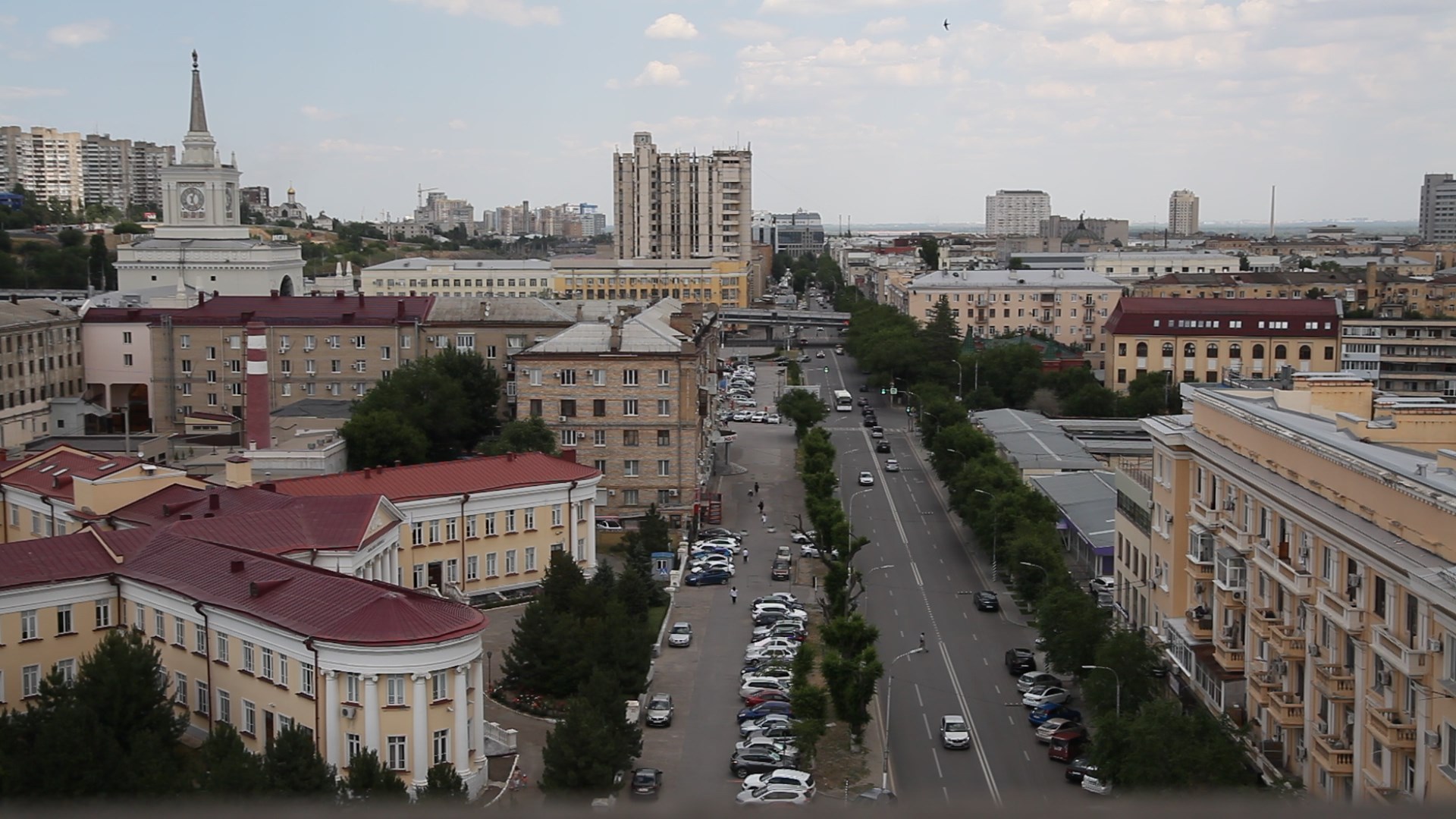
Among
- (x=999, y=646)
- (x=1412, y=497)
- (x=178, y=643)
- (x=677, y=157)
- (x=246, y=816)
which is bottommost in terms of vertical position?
(x=999, y=646)

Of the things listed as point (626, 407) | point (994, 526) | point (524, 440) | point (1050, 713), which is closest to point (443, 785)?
point (1050, 713)

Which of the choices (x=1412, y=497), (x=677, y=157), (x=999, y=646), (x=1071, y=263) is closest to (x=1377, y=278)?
(x=1071, y=263)

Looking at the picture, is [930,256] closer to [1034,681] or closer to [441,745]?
[1034,681]

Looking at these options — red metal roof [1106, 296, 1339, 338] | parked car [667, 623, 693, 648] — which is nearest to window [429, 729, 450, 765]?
parked car [667, 623, 693, 648]

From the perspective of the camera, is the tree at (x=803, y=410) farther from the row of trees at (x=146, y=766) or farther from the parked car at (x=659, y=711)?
the row of trees at (x=146, y=766)

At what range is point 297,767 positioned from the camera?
54.5 feet

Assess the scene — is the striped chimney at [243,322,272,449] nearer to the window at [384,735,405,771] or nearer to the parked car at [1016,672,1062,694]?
the window at [384,735,405,771]

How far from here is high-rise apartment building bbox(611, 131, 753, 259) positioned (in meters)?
106

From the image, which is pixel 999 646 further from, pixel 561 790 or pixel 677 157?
pixel 677 157

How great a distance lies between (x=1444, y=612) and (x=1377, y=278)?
72764 mm

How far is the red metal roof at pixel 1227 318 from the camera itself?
58.8 m

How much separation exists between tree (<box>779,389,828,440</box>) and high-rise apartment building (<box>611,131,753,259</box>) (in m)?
52.4

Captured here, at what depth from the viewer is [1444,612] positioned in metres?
14.0

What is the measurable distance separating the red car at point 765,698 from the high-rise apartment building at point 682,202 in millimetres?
82709
